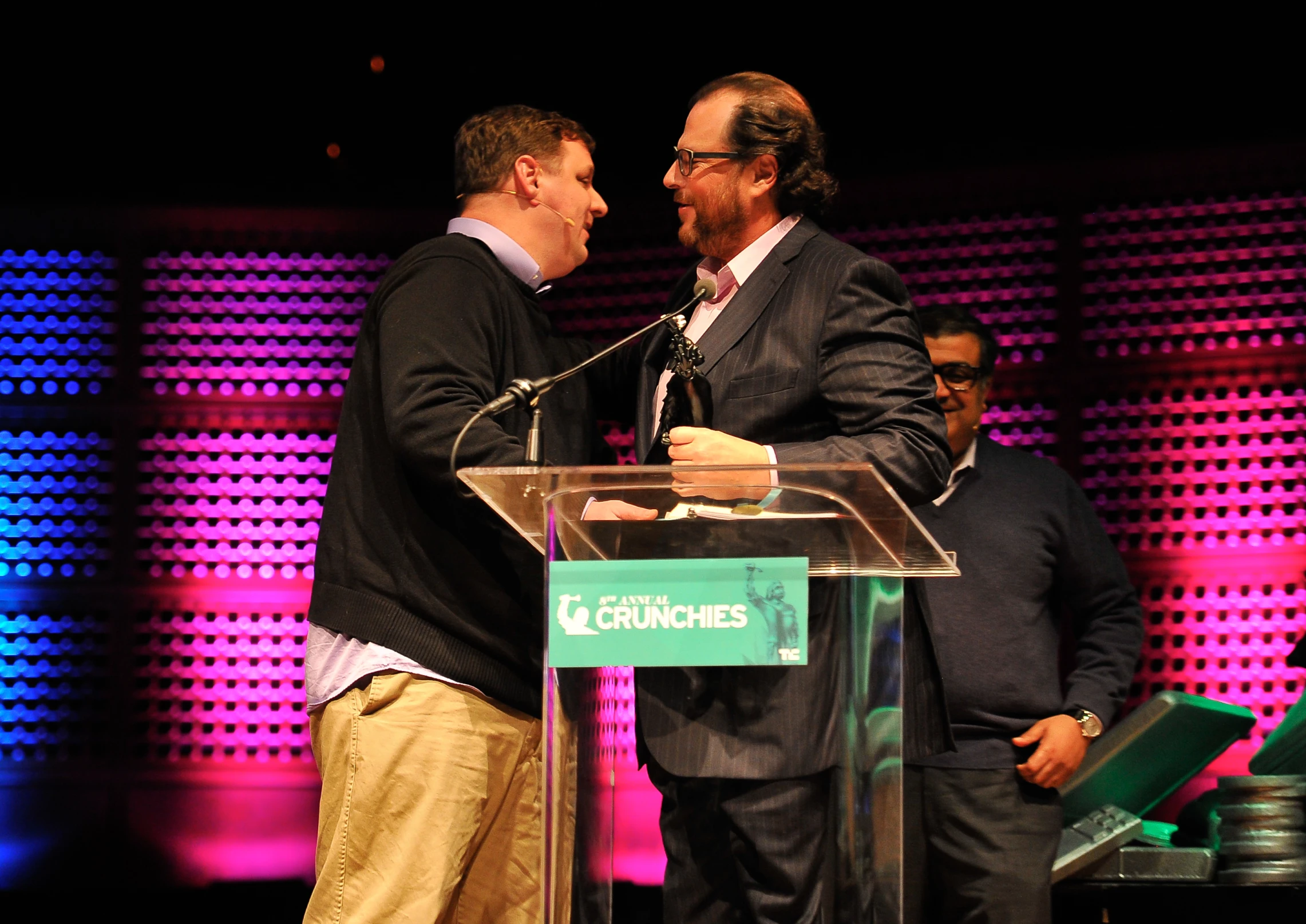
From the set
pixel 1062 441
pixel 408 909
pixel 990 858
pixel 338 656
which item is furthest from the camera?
pixel 1062 441

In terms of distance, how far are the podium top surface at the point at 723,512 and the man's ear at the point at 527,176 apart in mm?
1172

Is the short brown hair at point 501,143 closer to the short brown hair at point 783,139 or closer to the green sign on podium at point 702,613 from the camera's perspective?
the short brown hair at point 783,139

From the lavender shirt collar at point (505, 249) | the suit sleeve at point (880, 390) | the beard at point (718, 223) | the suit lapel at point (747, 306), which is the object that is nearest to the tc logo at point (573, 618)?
the suit sleeve at point (880, 390)

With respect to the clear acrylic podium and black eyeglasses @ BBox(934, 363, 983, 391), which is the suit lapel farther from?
black eyeglasses @ BBox(934, 363, 983, 391)

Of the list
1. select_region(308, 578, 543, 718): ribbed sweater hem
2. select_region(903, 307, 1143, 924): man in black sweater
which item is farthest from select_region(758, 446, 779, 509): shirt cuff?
select_region(903, 307, 1143, 924): man in black sweater

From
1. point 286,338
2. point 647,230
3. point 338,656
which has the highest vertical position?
point 647,230

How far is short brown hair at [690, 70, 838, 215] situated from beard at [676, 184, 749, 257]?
8cm

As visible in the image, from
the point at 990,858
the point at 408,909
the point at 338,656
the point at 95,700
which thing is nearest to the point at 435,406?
the point at 338,656

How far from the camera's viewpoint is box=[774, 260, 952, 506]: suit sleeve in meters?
1.94

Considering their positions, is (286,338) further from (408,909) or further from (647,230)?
(408,909)

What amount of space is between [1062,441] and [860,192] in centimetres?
96

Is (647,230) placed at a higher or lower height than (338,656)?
higher

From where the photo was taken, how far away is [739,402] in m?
2.12

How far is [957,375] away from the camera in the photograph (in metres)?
3.12
